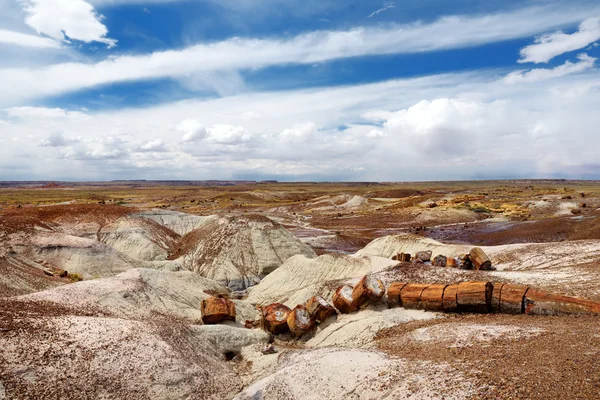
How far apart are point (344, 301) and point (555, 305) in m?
7.78

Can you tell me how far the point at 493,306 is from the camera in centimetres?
1409

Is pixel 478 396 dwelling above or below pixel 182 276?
above

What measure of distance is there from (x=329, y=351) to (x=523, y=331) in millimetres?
5708

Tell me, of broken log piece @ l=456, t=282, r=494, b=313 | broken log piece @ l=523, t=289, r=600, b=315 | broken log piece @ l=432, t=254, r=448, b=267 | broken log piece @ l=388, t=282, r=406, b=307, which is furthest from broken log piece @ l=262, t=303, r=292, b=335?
broken log piece @ l=432, t=254, r=448, b=267

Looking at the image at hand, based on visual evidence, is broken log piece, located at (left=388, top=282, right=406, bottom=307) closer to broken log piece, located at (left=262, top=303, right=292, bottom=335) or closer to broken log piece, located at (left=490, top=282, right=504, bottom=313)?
broken log piece, located at (left=490, top=282, right=504, bottom=313)

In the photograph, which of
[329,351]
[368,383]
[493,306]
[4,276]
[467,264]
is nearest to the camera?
[368,383]

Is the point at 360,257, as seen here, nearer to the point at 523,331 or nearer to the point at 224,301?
the point at 224,301

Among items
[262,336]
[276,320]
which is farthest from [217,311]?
[276,320]

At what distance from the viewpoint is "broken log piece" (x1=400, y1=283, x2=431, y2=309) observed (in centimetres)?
1574

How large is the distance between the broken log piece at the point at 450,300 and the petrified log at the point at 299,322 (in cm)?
565

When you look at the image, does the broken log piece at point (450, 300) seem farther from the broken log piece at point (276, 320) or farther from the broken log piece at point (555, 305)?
the broken log piece at point (276, 320)

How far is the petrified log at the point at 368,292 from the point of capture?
16.3 metres

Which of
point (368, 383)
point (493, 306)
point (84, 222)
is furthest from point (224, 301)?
point (84, 222)

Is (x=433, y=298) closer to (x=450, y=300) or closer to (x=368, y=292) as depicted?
(x=450, y=300)
